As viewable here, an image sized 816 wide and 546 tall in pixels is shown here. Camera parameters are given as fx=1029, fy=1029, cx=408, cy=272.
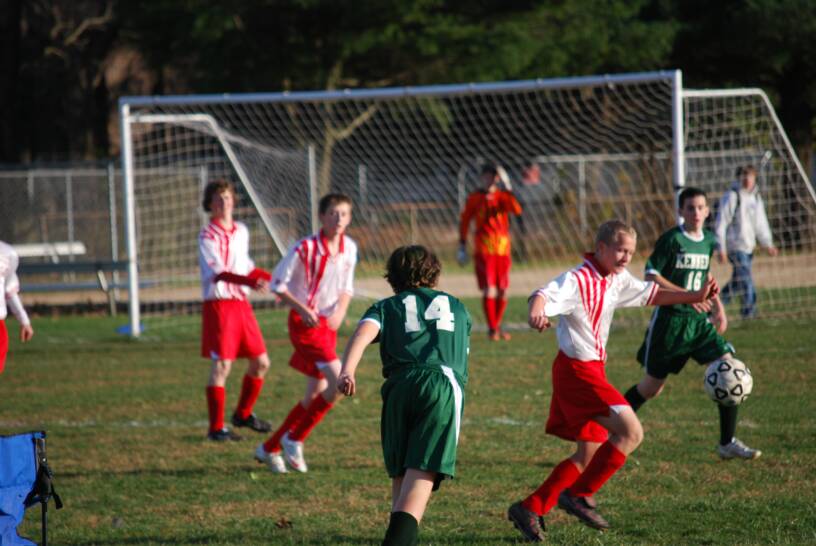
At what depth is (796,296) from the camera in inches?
532

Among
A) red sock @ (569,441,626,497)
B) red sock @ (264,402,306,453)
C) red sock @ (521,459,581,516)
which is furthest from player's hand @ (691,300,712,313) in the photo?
red sock @ (264,402,306,453)

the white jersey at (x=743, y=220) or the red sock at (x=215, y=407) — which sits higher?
the white jersey at (x=743, y=220)

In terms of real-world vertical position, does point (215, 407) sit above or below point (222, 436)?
above

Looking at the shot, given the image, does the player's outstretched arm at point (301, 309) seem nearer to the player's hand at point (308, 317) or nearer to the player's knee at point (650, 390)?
the player's hand at point (308, 317)

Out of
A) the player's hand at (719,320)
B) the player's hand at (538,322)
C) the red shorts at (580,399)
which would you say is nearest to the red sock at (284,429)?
the red shorts at (580,399)

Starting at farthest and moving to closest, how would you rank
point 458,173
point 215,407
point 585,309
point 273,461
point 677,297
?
point 458,173 → point 215,407 → point 273,461 → point 677,297 → point 585,309

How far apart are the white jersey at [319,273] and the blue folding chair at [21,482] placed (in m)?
2.53

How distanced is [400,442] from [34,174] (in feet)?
59.9

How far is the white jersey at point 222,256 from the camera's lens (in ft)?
23.8

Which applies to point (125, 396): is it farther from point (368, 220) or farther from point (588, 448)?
point (368, 220)

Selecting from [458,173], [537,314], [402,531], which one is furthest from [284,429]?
[458,173]

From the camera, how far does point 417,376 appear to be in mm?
4074

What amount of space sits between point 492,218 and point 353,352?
27.0ft

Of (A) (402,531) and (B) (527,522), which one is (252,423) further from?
(A) (402,531)
